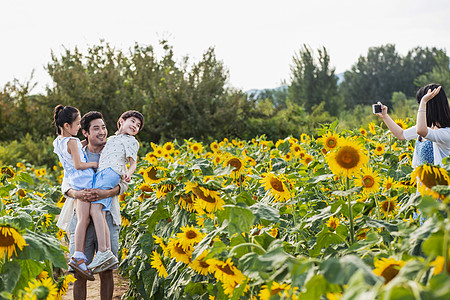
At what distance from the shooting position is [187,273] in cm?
306

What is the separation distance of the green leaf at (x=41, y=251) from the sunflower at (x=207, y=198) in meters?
0.89

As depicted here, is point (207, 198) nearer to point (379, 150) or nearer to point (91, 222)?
point (91, 222)

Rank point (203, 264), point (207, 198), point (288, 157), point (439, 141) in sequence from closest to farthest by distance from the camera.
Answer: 1. point (203, 264)
2. point (207, 198)
3. point (439, 141)
4. point (288, 157)

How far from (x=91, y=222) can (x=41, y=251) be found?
2134mm

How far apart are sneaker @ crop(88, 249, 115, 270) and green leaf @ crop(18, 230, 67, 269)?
192 centimetres

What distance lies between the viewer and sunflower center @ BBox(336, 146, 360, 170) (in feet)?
7.68

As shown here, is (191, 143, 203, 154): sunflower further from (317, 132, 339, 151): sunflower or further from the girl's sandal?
(317, 132, 339, 151): sunflower

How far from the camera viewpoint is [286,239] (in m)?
2.77

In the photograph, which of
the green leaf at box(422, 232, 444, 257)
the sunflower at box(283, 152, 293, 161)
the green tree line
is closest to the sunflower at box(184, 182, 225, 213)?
the green leaf at box(422, 232, 444, 257)

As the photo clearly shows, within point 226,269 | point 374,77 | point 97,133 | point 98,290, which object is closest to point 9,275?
point 226,269

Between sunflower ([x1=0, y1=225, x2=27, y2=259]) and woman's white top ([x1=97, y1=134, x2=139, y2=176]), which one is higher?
woman's white top ([x1=97, y1=134, x2=139, y2=176])

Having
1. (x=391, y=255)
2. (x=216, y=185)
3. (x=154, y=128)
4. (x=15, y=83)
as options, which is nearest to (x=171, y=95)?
(x=154, y=128)

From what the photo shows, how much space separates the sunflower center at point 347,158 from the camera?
2340 mm

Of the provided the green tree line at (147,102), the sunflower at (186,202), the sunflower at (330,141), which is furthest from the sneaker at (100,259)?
the green tree line at (147,102)
